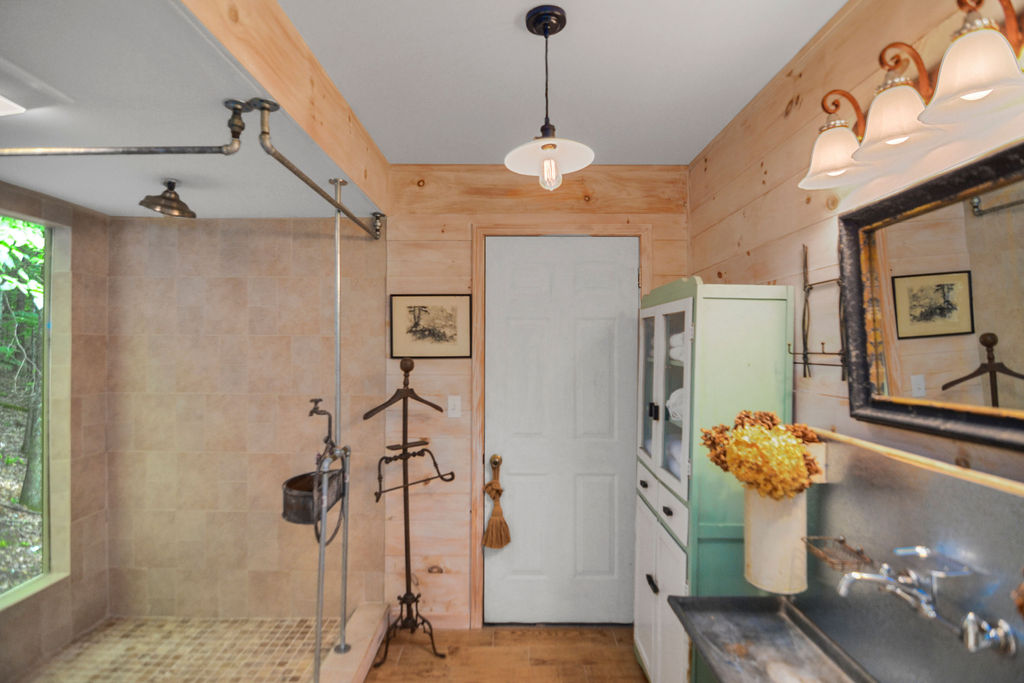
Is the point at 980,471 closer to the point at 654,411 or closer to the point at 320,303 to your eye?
the point at 654,411

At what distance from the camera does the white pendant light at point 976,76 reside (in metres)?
0.83

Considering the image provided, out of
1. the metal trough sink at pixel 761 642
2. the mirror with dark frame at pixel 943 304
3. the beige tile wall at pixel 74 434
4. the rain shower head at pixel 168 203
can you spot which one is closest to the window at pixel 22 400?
the beige tile wall at pixel 74 434

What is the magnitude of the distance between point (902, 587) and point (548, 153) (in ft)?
4.34

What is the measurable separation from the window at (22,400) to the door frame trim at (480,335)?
2099 millimetres

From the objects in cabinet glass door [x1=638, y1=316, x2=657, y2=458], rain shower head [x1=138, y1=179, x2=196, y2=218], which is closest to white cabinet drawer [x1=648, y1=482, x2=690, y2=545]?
cabinet glass door [x1=638, y1=316, x2=657, y2=458]

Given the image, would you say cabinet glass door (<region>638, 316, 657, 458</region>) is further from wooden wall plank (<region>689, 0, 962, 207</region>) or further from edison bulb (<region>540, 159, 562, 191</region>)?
edison bulb (<region>540, 159, 562, 191</region>)

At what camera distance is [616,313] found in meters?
2.58

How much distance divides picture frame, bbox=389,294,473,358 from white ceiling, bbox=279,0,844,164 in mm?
792

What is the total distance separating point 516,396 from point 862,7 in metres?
2.00

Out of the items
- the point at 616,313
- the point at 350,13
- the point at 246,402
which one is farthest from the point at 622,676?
the point at 350,13

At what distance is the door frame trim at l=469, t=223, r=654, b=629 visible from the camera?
8.40ft

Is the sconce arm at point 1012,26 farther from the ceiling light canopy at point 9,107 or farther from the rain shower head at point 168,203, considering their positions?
the rain shower head at point 168,203

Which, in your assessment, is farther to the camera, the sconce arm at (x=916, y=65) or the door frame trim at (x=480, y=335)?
the door frame trim at (x=480, y=335)

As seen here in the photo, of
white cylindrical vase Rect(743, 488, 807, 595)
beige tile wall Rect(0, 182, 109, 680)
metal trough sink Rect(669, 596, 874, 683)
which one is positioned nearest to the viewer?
metal trough sink Rect(669, 596, 874, 683)
